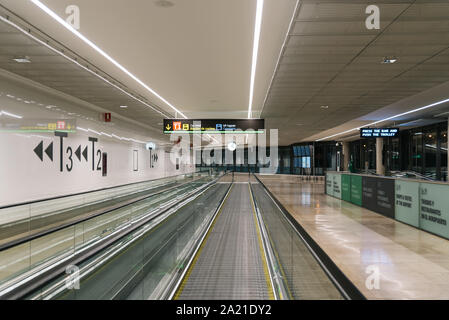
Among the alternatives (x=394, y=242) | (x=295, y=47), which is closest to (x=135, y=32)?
(x=295, y=47)

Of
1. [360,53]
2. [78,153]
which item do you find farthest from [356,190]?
[78,153]

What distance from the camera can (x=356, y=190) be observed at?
1204 cm

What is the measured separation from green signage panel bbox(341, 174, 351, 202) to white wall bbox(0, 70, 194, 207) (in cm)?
996

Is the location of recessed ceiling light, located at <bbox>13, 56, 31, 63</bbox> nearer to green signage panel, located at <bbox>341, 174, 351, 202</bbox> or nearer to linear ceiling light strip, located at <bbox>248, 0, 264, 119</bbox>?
linear ceiling light strip, located at <bbox>248, 0, 264, 119</bbox>

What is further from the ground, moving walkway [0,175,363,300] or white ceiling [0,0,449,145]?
white ceiling [0,0,449,145]

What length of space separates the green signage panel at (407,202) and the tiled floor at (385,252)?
221mm

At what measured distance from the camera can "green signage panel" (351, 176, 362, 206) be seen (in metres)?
11.7

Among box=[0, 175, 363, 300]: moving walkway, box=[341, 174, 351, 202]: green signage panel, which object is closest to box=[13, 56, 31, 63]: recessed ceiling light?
box=[0, 175, 363, 300]: moving walkway

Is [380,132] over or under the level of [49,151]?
over

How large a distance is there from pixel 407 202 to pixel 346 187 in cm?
493

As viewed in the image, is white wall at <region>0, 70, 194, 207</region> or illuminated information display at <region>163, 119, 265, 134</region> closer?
white wall at <region>0, 70, 194, 207</region>

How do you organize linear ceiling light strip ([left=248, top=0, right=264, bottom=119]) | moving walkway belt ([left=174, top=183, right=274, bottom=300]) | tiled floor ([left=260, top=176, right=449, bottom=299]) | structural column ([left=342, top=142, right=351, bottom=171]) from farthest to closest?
1. structural column ([left=342, top=142, right=351, bottom=171])
2. moving walkway belt ([left=174, top=183, right=274, bottom=300])
3. linear ceiling light strip ([left=248, top=0, right=264, bottom=119])
4. tiled floor ([left=260, top=176, right=449, bottom=299])

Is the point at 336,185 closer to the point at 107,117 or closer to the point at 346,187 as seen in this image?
the point at 346,187

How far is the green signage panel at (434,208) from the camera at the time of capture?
21.5ft
